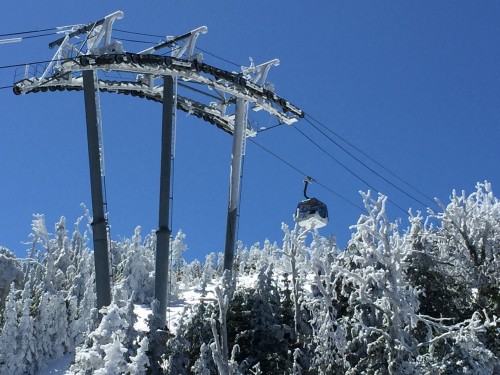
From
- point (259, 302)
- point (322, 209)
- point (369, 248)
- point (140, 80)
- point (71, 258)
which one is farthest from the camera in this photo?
point (71, 258)

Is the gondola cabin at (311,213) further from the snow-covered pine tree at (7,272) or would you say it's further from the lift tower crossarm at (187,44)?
the snow-covered pine tree at (7,272)

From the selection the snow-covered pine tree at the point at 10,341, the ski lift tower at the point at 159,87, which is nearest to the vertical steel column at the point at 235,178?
the ski lift tower at the point at 159,87

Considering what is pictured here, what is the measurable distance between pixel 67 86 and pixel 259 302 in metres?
12.0

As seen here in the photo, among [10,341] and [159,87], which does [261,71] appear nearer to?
[159,87]

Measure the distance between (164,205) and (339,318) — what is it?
7.62 m

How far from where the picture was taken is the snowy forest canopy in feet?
68.7

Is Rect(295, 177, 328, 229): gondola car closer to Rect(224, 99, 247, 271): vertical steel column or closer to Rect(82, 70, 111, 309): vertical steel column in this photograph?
Rect(224, 99, 247, 271): vertical steel column

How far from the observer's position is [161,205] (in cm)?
2770

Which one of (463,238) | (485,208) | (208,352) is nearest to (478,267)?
(463,238)

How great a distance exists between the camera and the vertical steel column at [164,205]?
86.8ft

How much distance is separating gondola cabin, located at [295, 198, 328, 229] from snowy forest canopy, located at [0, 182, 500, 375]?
46cm

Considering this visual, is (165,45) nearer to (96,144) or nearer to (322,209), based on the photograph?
(96,144)

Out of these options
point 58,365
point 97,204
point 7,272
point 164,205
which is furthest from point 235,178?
point 7,272

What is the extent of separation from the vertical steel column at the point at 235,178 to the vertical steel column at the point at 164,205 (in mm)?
4193
